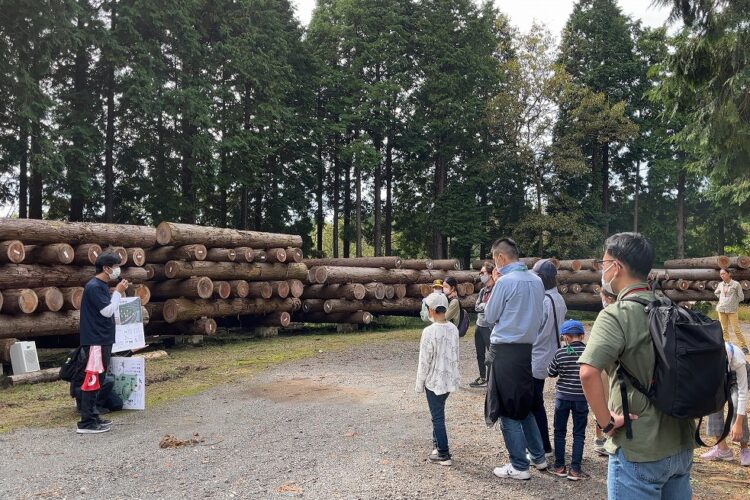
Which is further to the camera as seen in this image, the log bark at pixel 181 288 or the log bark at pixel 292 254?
the log bark at pixel 292 254

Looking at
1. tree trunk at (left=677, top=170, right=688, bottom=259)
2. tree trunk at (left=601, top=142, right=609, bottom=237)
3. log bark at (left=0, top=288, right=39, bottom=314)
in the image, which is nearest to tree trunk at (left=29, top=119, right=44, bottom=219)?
log bark at (left=0, top=288, right=39, bottom=314)

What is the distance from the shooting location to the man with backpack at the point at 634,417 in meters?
2.71

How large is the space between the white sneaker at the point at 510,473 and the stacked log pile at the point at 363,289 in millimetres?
12909

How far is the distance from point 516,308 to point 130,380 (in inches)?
209

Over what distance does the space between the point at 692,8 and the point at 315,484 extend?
1371 cm

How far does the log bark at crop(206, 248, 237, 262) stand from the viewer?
15289 millimetres

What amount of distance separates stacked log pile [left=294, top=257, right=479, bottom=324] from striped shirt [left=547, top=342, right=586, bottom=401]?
508 inches

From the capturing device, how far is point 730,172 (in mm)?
17062

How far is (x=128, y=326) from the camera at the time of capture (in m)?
7.79

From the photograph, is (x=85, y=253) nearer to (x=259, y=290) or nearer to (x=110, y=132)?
(x=259, y=290)

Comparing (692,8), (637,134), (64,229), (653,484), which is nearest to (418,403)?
(653,484)

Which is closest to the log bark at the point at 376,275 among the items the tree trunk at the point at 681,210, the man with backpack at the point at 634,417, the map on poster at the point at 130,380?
the map on poster at the point at 130,380

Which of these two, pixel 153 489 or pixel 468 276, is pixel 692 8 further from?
pixel 153 489

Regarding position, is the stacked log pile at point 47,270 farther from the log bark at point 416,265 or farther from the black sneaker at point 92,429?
the log bark at point 416,265
